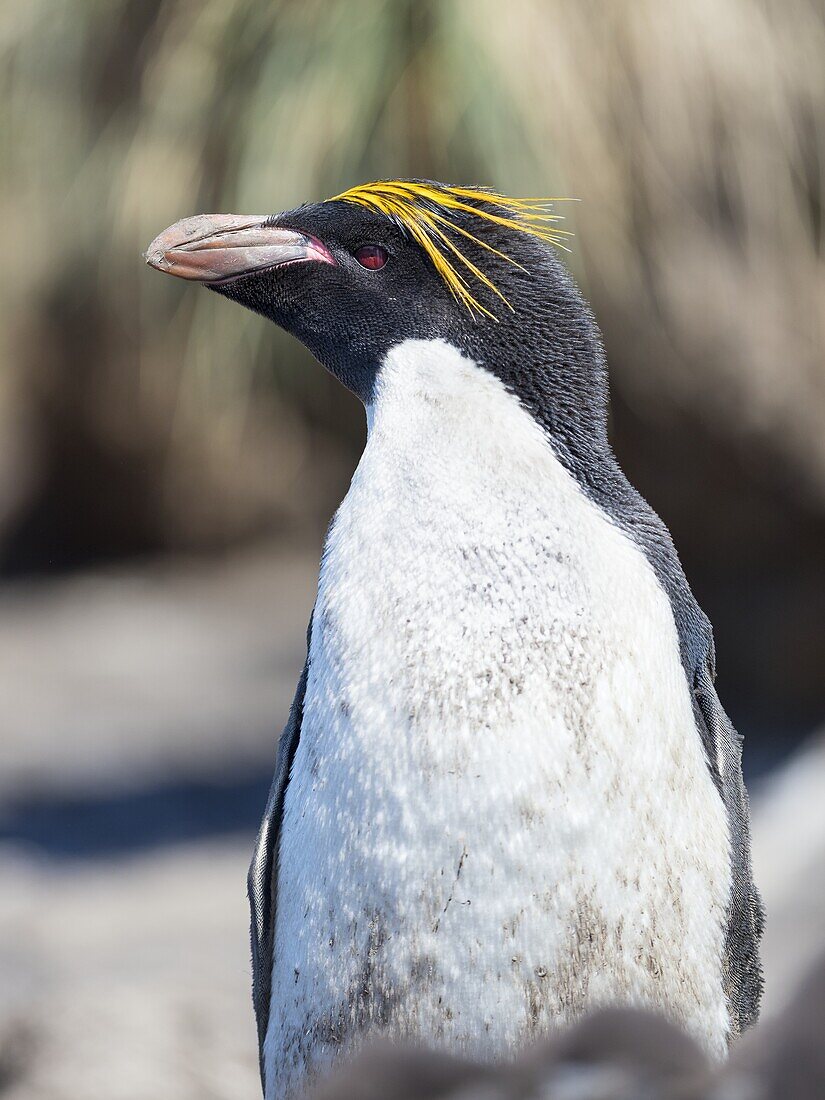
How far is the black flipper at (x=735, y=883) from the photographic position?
90 centimetres

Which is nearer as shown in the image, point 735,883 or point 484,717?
point 484,717

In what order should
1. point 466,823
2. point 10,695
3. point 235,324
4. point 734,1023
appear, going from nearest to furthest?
point 466,823
point 734,1023
point 235,324
point 10,695

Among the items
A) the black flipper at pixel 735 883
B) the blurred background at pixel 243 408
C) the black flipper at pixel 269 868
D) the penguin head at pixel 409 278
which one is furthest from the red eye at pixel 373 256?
the blurred background at pixel 243 408

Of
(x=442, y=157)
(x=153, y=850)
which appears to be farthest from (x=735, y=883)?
(x=153, y=850)

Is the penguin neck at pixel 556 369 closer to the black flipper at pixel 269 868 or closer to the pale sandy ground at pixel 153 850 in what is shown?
the black flipper at pixel 269 868

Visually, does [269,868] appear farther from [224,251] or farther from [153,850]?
[153,850]

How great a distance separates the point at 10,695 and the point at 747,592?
155 centimetres

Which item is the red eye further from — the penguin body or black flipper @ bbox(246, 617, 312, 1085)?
black flipper @ bbox(246, 617, 312, 1085)

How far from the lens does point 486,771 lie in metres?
0.79

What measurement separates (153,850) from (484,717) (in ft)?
5.90

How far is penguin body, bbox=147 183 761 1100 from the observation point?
2.60 feet

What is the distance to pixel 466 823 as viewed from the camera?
788 millimetres

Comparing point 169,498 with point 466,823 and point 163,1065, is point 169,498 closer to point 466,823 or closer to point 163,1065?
point 163,1065

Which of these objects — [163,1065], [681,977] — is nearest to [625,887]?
[681,977]
